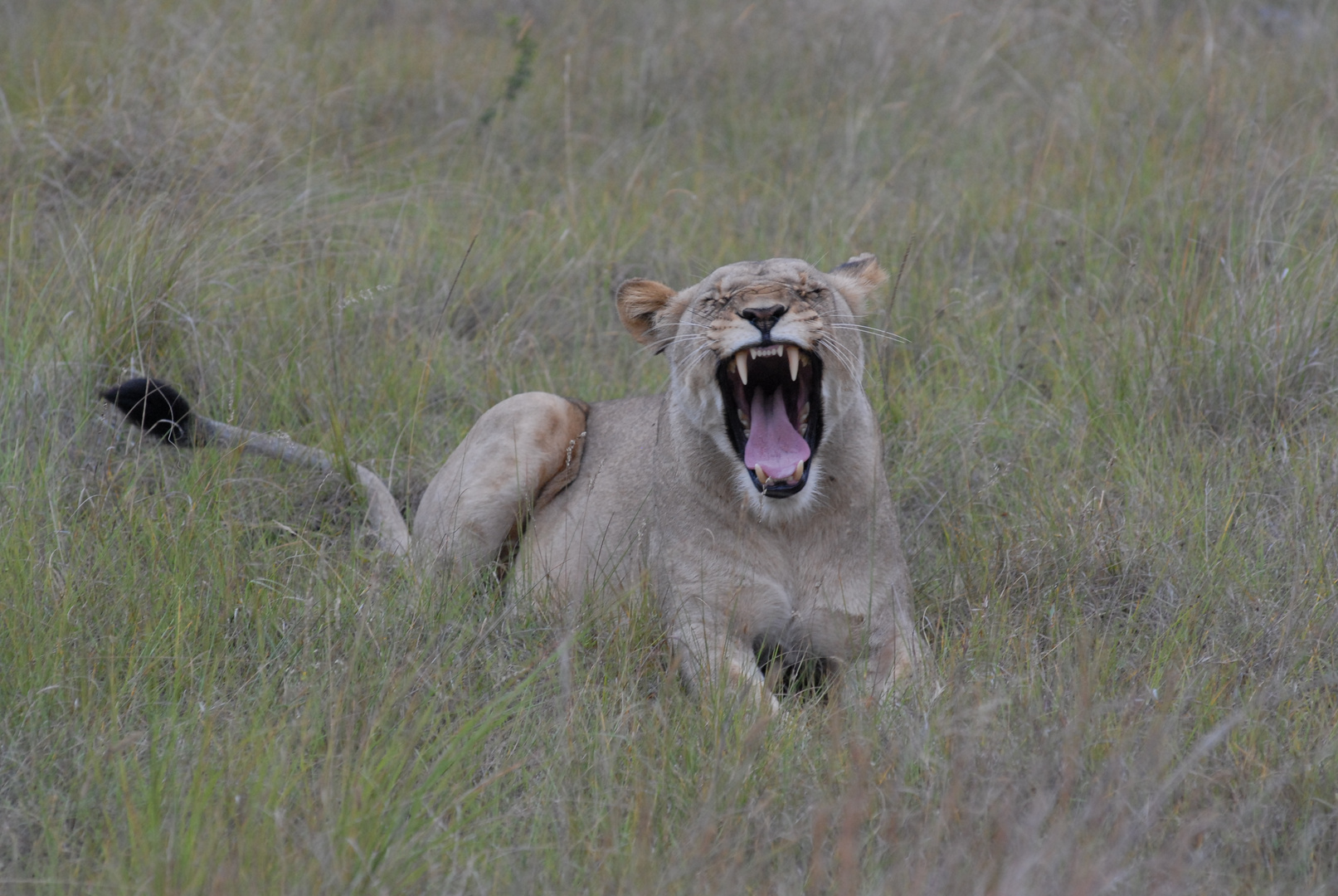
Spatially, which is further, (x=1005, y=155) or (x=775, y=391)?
(x=1005, y=155)

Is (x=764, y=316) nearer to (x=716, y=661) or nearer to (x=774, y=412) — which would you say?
(x=774, y=412)

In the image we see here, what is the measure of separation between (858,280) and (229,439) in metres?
2.06

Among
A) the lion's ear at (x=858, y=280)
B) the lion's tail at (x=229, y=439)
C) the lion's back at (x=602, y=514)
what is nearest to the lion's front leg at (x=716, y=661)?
the lion's back at (x=602, y=514)

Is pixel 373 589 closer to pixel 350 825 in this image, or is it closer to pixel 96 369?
pixel 350 825

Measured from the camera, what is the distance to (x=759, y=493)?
3.89 meters

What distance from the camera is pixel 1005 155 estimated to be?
23.1 feet

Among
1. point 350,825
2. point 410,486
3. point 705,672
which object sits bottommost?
point 410,486

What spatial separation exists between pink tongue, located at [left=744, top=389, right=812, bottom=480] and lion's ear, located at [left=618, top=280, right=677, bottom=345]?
511mm

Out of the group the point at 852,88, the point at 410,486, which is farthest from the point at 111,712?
the point at 852,88

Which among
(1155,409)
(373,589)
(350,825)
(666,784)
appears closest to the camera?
(350,825)

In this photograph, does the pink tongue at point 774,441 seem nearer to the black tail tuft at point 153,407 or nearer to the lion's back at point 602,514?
the lion's back at point 602,514

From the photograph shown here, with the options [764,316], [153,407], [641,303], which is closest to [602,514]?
[641,303]

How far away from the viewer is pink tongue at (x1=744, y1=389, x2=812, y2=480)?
386 centimetres

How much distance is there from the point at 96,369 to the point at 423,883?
3.12 m
